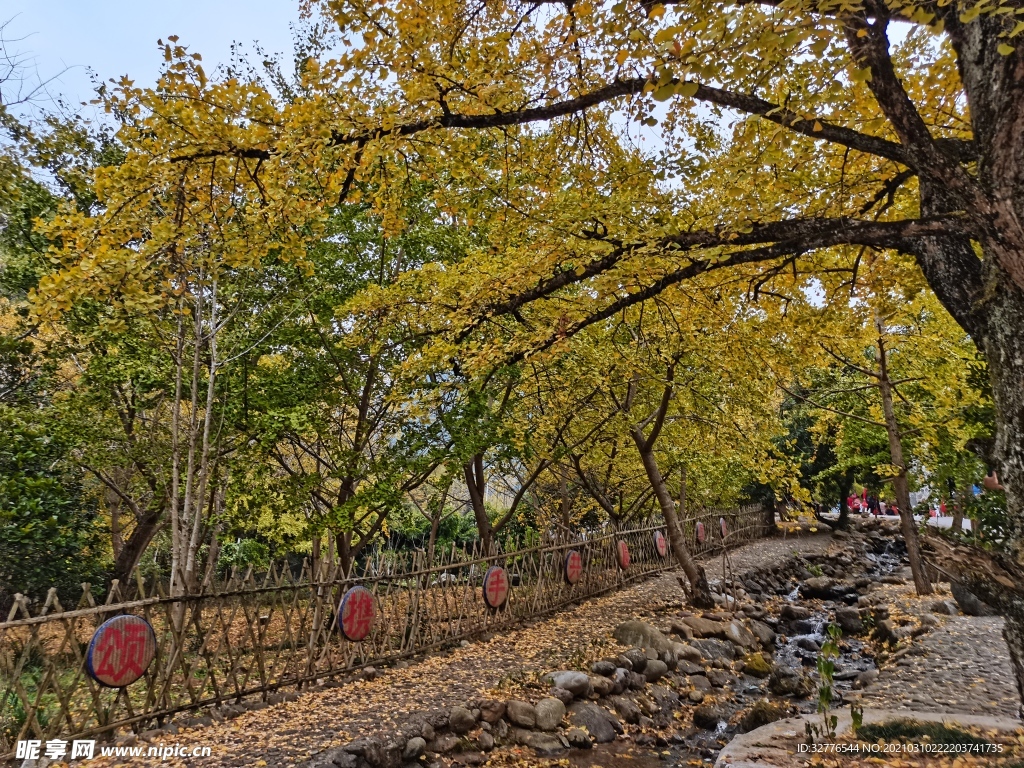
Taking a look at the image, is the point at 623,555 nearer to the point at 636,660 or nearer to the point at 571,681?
the point at 636,660

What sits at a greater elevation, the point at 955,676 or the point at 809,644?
the point at 955,676

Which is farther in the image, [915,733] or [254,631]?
[254,631]

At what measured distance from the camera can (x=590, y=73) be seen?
4461 millimetres

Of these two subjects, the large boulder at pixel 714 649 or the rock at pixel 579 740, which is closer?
the rock at pixel 579 740

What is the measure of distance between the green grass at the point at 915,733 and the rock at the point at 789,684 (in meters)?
3.70

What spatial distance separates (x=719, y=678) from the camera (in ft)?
26.5

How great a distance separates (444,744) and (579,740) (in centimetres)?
143

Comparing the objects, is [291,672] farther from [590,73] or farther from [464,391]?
[590,73]

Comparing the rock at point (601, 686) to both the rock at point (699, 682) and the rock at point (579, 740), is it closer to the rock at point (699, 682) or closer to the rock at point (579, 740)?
the rock at point (579, 740)

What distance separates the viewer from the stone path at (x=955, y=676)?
17.3 ft

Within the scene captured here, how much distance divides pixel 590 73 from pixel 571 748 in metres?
6.14

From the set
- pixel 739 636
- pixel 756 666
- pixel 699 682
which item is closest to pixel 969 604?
pixel 739 636

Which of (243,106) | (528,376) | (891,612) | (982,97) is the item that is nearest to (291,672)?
(528,376)

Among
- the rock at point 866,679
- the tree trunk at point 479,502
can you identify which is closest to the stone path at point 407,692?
the tree trunk at point 479,502
